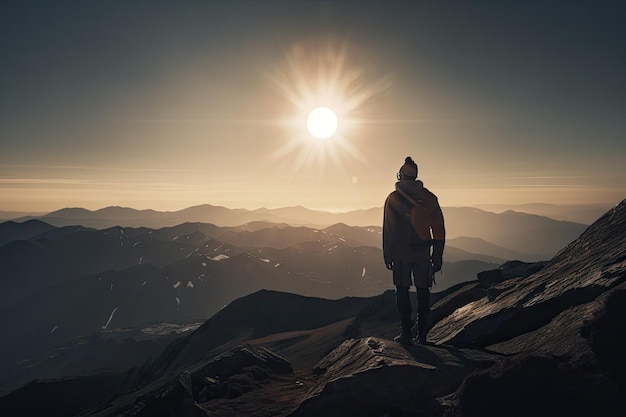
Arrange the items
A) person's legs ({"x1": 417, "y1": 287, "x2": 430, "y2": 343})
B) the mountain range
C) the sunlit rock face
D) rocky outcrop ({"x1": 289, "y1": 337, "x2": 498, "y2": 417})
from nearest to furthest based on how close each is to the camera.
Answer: the mountain range, the sunlit rock face, rocky outcrop ({"x1": 289, "y1": 337, "x2": 498, "y2": 417}), person's legs ({"x1": 417, "y1": 287, "x2": 430, "y2": 343})

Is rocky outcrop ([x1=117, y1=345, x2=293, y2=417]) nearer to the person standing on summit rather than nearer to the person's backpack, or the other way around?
the person standing on summit

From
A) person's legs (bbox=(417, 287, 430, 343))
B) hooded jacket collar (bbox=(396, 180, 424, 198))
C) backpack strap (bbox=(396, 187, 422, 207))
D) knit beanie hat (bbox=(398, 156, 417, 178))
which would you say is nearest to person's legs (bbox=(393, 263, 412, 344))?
person's legs (bbox=(417, 287, 430, 343))

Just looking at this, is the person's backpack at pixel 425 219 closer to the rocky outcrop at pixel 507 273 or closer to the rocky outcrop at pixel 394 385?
the rocky outcrop at pixel 394 385

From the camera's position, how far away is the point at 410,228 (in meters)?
11.4

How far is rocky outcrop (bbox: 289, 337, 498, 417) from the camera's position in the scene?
819cm

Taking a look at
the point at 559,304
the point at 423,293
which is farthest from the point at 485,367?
the point at 559,304

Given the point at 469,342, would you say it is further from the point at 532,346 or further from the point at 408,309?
the point at 532,346

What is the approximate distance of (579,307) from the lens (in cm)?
895

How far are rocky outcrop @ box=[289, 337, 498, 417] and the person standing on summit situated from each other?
6.71ft

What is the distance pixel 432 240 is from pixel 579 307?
3.80 metres

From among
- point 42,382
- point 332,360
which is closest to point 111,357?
point 42,382

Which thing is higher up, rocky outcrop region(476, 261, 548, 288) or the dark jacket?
the dark jacket

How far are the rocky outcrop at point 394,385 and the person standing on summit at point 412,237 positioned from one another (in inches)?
80.5

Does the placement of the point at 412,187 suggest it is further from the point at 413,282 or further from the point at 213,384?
the point at 213,384
